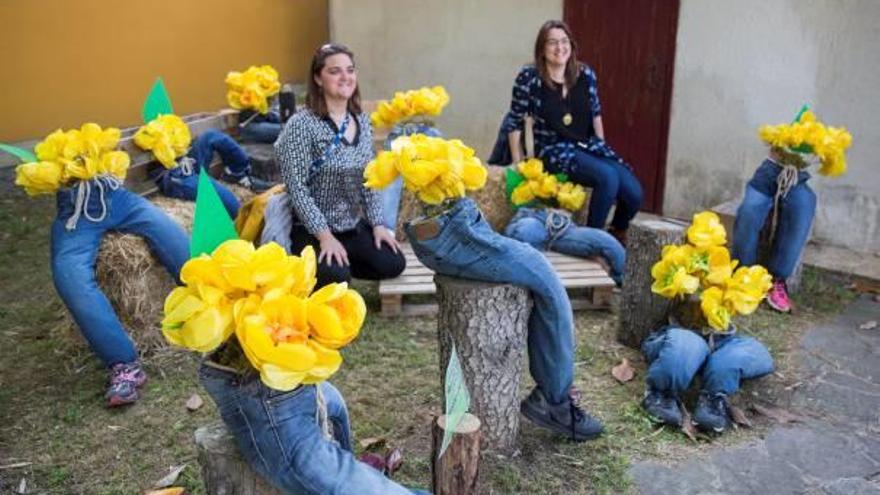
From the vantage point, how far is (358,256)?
454 centimetres

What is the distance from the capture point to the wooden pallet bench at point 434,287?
15.8 feet

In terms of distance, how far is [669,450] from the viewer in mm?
3473

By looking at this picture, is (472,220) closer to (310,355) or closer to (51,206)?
(310,355)

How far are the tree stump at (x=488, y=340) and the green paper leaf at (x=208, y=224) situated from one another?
1.09 meters

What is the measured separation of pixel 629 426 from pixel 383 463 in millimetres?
1186

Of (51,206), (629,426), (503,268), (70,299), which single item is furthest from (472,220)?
(51,206)

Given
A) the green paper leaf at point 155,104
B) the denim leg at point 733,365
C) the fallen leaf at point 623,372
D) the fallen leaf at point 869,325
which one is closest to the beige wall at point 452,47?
the green paper leaf at point 155,104

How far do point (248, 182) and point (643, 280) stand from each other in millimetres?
3093

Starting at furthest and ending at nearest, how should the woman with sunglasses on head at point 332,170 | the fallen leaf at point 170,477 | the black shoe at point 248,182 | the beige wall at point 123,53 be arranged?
the beige wall at point 123,53, the black shoe at point 248,182, the woman with sunglasses on head at point 332,170, the fallen leaf at point 170,477

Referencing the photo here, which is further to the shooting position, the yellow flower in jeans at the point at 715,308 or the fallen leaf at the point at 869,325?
the fallen leaf at the point at 869,325

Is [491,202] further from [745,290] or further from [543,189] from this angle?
[745,290]

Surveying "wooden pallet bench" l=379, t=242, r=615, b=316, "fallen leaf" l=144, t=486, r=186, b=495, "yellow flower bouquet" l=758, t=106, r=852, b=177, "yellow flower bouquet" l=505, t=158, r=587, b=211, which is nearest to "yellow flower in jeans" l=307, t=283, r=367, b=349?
"fallen leaf" l=144, t=486, r=186, b=495

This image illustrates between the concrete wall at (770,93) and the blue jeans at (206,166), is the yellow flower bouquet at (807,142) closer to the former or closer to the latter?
the concrete wall at (770,93)

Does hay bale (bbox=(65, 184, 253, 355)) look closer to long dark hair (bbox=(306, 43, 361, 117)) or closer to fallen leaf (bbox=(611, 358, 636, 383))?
long dark hair (bbox=(306, 43, 361, 117))
